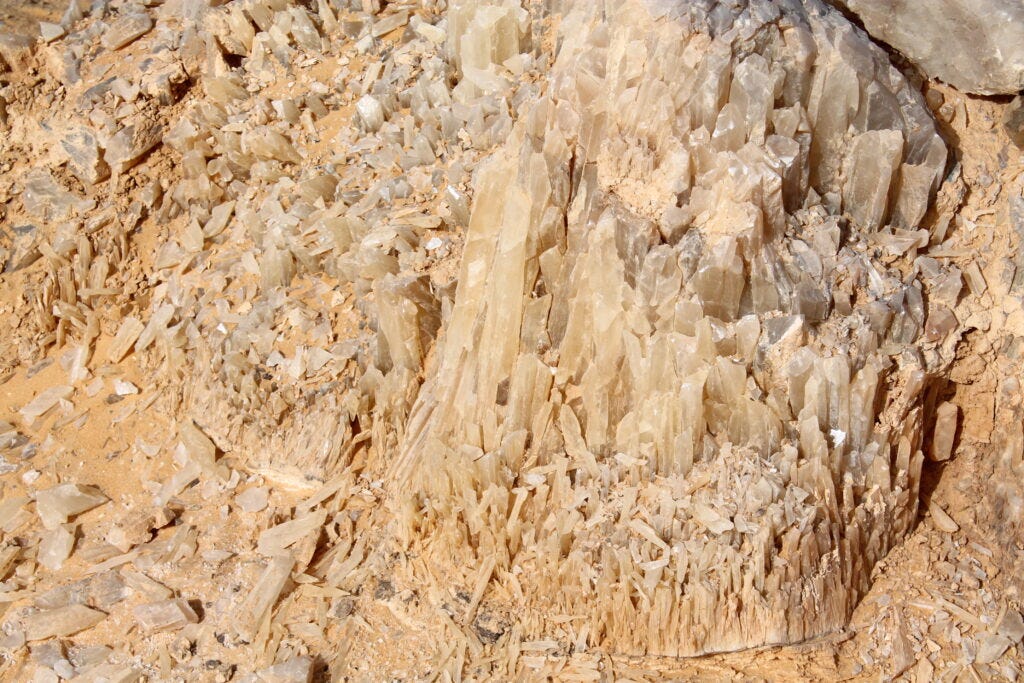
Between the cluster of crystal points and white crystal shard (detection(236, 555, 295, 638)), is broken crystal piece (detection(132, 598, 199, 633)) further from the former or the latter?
the cluster of crystal points

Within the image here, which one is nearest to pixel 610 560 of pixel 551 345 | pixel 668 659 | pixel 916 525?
pixel 668 659

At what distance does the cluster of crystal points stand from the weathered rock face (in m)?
0.25

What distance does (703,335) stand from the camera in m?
3.41

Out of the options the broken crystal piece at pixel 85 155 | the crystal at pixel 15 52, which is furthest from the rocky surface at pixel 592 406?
the crystal at pixel 15 52

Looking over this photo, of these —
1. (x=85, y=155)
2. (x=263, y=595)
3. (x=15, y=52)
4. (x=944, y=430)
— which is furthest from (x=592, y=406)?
(x=15, y=52)

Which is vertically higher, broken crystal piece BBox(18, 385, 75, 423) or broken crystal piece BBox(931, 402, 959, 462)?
broken crystal piece BBox(931, 402, 959, 462)

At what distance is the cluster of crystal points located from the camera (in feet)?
11.2

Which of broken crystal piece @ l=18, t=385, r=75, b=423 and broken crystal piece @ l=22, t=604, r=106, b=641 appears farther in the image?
broken crystal piece @ l=18, t=385, r=75, b=423

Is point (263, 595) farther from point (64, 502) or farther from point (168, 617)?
point (64, 502)

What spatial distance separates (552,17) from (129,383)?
7.50 ft

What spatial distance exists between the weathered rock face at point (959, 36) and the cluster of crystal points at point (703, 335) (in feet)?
0.83

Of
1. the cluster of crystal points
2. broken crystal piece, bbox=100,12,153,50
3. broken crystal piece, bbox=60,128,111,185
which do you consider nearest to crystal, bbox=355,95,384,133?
the cluster of crystal points

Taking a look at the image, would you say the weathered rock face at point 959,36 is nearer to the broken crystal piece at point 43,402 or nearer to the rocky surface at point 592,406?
the rocky surface at point 592,406

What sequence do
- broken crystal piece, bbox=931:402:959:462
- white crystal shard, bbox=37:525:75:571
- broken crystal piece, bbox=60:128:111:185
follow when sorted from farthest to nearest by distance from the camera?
1. broken crystal piece, bbox=60:128:111:185
2. white crystal shard, bbox=37:525:75:571
3. broken crystal piece, bbox=931:402:959:462
